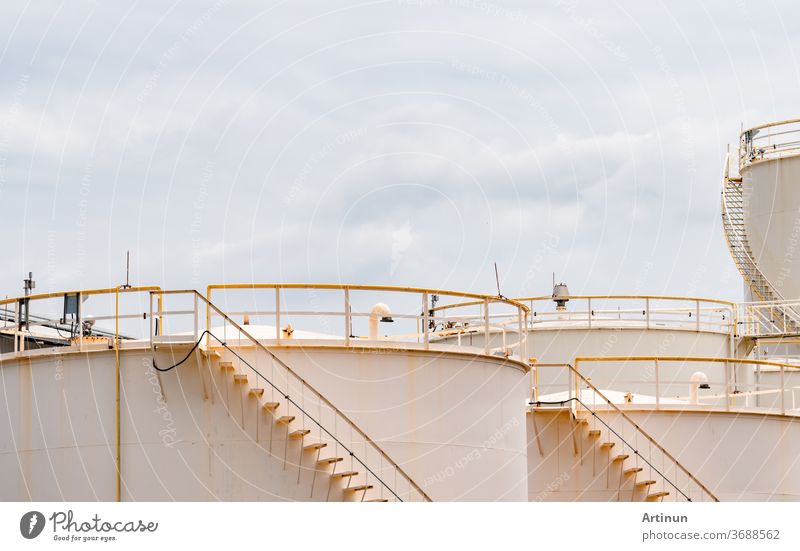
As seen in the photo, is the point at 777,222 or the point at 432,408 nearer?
the point at 432,408

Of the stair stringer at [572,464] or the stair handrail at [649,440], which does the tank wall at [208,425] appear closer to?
the stair stringer at [572,464]

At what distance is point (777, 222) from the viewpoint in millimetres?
57094

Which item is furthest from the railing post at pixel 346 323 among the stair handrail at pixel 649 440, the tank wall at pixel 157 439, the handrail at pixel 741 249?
the handrail at pixel 741 249

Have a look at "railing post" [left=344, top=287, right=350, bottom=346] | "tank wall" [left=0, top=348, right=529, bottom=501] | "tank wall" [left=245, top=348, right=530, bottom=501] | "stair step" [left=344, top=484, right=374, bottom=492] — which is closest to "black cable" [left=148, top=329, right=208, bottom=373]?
"tank wall" [left=0, top=348, right=529, bottom=501]

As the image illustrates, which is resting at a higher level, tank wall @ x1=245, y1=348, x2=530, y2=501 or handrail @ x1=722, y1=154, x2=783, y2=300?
handrail @ x1=722, y1=154, x2=783, y2=300

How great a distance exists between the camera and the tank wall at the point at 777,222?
56.5 meters

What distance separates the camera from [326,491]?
26.0m

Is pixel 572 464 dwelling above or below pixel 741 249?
below

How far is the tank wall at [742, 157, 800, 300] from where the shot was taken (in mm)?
→ 56500

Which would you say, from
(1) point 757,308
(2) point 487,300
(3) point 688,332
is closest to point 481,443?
(2) point 487,300

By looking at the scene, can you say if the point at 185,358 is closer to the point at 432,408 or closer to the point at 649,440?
the point at 432,408

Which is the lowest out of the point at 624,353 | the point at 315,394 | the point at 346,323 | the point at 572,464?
the point at 572,464

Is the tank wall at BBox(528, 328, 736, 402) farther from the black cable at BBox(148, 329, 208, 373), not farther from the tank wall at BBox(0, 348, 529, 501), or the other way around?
the black cable at BBox(148, 329, 208, 373)

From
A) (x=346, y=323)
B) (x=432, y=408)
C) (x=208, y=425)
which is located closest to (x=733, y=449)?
(x=432, y=408)
